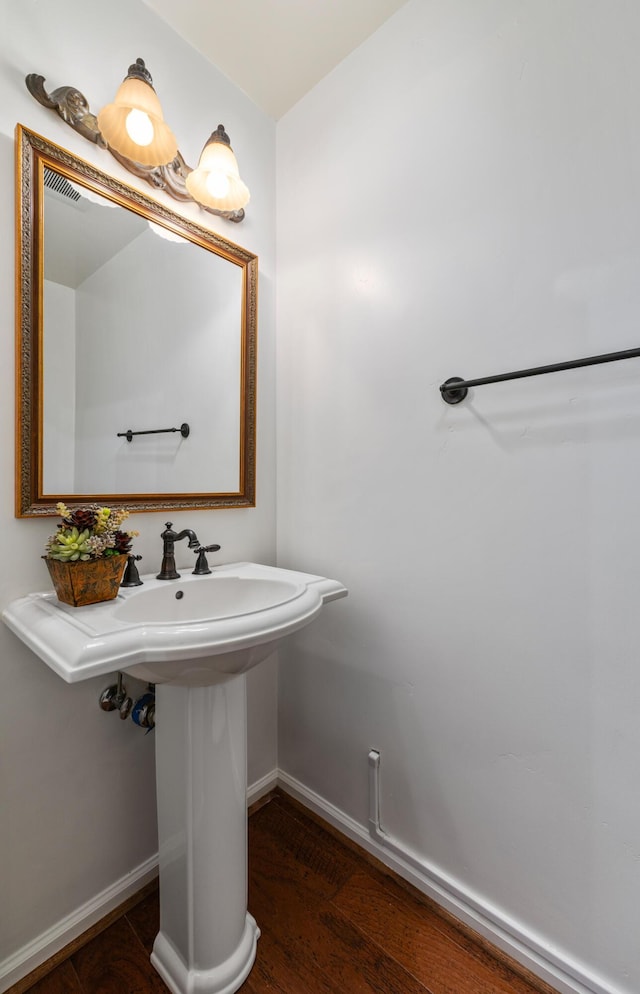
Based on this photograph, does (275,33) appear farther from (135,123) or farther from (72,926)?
(72,926)

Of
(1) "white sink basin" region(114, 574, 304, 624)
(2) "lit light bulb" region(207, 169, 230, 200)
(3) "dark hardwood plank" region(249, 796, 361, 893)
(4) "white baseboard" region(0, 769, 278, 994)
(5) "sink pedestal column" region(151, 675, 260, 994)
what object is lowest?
(3) "dark hardwood plank" region(249, 796, 361, 893)

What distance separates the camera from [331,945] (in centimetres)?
100

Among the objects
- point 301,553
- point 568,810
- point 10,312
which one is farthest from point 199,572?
point 568,810

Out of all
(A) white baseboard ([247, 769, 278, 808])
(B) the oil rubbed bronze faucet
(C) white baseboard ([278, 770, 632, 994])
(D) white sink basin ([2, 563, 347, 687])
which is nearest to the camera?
(D) white sink basin ([2, 563, 347, 687])

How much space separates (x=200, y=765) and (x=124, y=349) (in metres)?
1.03

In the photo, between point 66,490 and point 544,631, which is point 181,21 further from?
point 544,631

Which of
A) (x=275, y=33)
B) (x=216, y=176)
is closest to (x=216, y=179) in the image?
(x=216, y=176)

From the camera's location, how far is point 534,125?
35.9 inches

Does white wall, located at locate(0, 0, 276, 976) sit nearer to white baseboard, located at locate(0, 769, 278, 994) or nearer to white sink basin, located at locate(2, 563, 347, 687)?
white baseboard, located at locate(0, 769, 278, 994)

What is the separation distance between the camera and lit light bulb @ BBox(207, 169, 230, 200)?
115 cm

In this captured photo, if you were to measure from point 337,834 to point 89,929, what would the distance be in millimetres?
682

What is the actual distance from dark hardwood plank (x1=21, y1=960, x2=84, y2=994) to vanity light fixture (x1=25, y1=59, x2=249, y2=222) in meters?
1.90

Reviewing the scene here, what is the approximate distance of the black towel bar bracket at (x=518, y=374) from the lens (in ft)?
2.56

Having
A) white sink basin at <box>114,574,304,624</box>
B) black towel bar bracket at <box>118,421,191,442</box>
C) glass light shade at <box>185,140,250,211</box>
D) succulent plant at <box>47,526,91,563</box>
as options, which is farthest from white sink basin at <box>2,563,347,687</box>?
glass light shade at <box>185,140,250,211</box>
